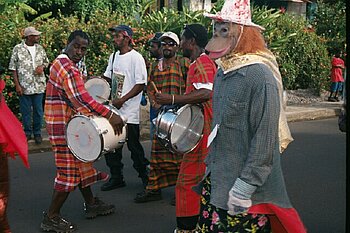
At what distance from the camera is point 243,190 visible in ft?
11.0

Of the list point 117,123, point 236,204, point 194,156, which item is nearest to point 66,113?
point 117,123

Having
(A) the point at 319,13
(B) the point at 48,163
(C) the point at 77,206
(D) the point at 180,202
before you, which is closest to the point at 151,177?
(C) the point at 77,206

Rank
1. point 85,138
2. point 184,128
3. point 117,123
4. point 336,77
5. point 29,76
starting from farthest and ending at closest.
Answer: point 336,77, point 29,76, point 117,123, point 85,138, point 184,128

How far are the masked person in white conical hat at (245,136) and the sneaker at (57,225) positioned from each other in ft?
8.22

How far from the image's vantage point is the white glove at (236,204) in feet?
11.0

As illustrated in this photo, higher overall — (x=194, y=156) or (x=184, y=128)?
(x=184, y=128)

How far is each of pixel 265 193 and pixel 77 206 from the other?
3.71 m

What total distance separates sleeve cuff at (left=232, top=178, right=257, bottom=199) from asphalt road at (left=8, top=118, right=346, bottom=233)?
276 cm

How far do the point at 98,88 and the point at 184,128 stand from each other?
1608mm

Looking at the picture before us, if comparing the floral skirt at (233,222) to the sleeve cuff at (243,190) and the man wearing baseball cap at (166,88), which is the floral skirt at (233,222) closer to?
the sleeve cuff at (243,190)

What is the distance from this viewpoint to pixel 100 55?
43.7 feet

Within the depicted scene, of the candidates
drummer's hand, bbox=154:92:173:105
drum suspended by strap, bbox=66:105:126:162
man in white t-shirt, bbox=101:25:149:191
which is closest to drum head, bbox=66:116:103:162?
drum suspended by strap, bbox=66:105:126:162

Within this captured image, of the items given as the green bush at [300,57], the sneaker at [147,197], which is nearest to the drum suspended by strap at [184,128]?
the sneaker at [147,197]

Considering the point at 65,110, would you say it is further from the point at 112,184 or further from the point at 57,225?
the point at 112,184
